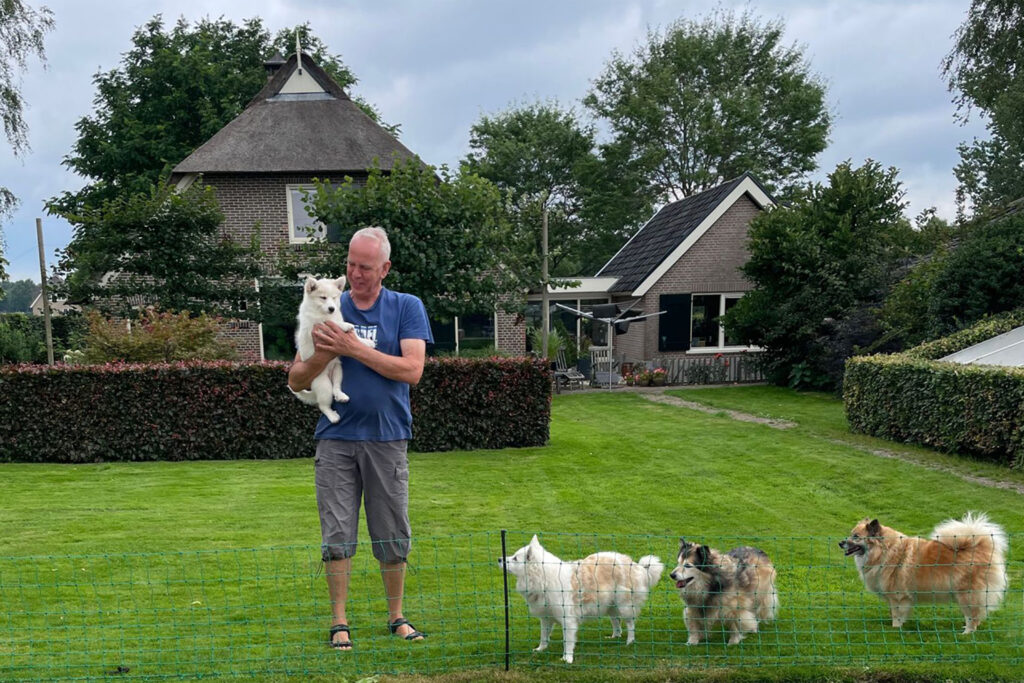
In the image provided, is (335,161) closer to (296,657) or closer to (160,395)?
(160,395)

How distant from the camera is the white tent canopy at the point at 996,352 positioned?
36.2 ft

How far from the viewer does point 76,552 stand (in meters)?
6.30

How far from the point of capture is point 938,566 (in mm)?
4613

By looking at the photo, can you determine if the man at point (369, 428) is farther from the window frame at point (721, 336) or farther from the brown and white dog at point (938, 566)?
the window frame at point (721, 336)

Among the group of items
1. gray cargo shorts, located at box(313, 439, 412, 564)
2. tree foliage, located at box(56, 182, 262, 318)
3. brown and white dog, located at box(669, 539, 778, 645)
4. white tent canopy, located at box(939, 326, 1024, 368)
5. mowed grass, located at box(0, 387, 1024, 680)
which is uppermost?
tree foliage, located at box(56, 182, 262, 318)

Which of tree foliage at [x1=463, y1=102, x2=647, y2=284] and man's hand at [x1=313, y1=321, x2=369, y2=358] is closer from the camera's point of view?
man's hand at [x1=313, y1=321, x2=369, y2=358]

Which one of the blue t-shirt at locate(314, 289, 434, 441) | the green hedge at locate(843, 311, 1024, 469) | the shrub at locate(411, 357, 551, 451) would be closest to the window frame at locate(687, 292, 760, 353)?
the green hedge at locate(843, 311, 1024, 469)

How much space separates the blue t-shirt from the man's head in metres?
0.13

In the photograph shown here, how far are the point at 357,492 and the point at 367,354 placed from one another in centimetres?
87

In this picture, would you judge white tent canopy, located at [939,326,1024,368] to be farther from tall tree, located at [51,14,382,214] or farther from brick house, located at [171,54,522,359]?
tall tree, located at [51,14,382,214]

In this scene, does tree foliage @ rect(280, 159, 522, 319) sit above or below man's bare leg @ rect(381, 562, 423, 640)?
above

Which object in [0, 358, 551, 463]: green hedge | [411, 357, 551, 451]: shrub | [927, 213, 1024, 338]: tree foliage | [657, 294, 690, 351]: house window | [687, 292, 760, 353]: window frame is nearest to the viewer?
[0, 358, 551, 463]: green hedge

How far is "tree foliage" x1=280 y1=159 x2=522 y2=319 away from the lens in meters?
13.7

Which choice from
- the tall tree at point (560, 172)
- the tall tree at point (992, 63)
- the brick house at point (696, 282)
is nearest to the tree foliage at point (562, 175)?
the tall tree at point (560, 172)
